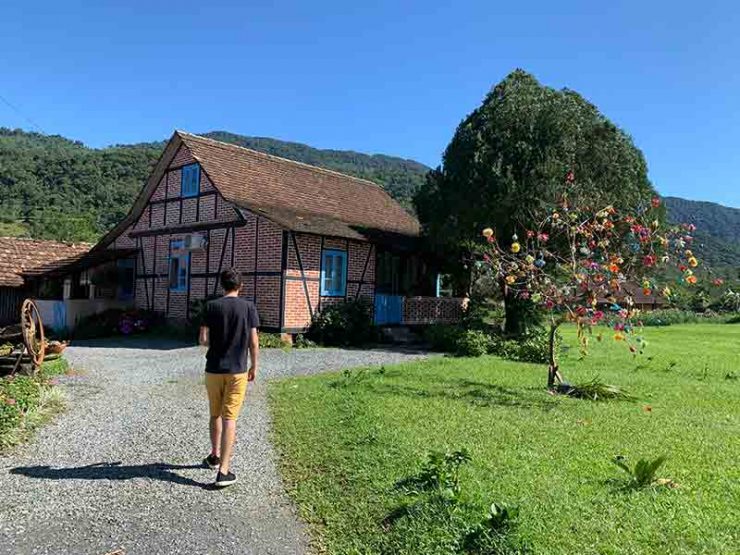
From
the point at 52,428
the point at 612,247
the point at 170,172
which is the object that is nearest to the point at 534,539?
the point at 52,428

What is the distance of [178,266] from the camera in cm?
1975

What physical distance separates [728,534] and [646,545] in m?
0.65

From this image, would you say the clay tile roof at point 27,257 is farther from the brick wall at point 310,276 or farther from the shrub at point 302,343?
the shrub at point 302,343

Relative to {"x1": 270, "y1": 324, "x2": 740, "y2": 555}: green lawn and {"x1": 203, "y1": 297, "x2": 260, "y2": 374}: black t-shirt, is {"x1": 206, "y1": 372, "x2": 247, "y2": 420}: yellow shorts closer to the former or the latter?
{"x1": 203, "y1": 297, "x2": 260, "y2": 374}: black t-shirt

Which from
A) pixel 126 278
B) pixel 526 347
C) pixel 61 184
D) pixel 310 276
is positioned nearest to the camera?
pixel 526 347

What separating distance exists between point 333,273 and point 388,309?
7.96 ft

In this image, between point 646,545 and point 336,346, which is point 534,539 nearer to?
point 646,545

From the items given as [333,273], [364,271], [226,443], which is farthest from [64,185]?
[226,443]

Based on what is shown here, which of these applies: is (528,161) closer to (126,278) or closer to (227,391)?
(227,391)

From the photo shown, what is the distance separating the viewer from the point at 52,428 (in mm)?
6770

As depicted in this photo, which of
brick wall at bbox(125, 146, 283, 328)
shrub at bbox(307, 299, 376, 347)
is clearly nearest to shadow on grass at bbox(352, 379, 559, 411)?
shrub at bbox(307, 299, 376, 347)

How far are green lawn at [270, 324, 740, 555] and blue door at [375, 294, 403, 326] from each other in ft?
25.7

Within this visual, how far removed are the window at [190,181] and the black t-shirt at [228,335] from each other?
1488 cm

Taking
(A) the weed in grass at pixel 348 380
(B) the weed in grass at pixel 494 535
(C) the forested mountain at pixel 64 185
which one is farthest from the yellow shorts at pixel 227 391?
(C) the forested mountain at pixel 64 185
